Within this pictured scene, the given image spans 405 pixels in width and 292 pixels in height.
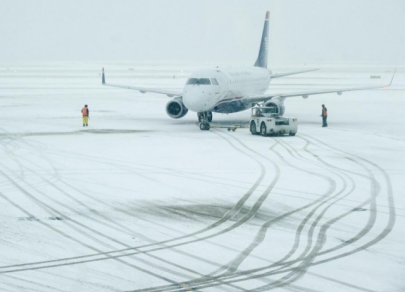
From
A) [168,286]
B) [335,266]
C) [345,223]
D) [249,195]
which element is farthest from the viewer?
[249,195]

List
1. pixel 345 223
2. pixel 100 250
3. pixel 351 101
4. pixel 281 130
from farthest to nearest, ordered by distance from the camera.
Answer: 1. pixel 351 101
2. pixel 281 130
3. pixel 345 223
4. pixel 100 250

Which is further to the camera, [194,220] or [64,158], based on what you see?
[64,158]

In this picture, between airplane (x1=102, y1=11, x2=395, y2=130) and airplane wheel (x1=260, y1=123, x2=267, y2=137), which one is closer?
airplane wheel (x1=260, y1=123, x2=267, y2=137)

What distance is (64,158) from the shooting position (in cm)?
3669

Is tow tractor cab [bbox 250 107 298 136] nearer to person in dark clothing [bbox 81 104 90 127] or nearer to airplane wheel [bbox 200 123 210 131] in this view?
airplane wheel [bbox 200 123 210 131]

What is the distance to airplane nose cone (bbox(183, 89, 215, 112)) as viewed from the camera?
48844 mm

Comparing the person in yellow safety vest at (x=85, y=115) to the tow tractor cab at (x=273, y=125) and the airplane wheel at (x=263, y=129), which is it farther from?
the airplane wheel at (x=263, y=129)

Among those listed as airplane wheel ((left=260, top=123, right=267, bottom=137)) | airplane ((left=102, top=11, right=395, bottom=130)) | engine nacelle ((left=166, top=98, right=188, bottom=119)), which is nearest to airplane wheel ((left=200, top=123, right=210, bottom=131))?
airplane ((left=102, top=11, right=395, bottom=130))

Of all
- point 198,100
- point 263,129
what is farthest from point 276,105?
point 198,100

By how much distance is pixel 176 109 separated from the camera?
178 ft

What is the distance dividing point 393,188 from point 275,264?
12.3m

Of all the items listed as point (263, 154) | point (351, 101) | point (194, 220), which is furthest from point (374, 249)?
point (351, 101)

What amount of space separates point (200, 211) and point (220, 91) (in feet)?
88.2

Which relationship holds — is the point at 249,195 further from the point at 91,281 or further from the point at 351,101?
the point at 351,101
